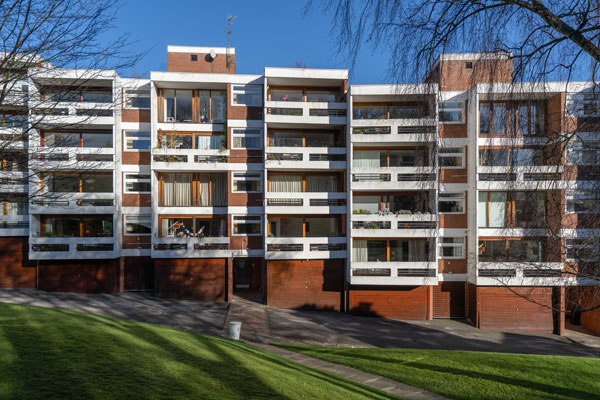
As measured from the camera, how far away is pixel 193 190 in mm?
21828

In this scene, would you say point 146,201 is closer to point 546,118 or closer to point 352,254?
point 352,254

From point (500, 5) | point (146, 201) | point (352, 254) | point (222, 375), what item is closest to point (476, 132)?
point (352, 254)

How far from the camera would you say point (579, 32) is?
183 inches

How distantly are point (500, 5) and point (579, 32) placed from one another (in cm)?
113

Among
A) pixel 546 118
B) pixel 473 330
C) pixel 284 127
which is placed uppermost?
pixel 284 127

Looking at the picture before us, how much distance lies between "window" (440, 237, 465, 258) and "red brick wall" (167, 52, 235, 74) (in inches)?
716

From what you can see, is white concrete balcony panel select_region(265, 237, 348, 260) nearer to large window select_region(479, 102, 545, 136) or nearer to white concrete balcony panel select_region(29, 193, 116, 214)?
white concrete balcony panel select_region(29, 193, 116, 214)

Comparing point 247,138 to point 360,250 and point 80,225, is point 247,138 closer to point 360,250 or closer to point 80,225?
point 360,250

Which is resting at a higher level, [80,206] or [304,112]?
[304,112]

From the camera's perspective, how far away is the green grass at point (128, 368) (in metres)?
4.56

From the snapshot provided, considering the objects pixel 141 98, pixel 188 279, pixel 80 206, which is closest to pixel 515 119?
pixel 188 279

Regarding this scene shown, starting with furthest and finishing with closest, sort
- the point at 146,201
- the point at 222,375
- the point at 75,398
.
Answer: the point at 146,201, the point at 222,375, the point at 75,398

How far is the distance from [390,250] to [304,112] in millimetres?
10131

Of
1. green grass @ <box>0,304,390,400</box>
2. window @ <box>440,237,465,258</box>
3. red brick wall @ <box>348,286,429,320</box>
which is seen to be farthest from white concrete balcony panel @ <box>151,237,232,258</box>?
window @ <box>440,237,465,258</box>
